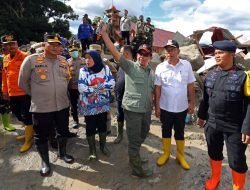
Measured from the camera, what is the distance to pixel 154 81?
4.07m

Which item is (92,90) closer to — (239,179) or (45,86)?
(45,86)

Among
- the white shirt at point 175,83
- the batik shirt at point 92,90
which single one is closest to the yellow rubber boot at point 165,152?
the white shirt at point 175,83

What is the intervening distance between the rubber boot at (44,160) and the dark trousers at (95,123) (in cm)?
74

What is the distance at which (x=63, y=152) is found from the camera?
464 centimetres

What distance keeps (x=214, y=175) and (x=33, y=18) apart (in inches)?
735

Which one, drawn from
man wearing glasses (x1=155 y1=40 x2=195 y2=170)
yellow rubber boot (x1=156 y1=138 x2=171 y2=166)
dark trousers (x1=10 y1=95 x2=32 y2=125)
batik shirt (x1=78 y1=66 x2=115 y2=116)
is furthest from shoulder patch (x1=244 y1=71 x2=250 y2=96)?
dark trousers (x1=10 y1=95 x2=32 y2=125)

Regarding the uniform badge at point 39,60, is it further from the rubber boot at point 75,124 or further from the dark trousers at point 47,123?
the rubber boot at point 75,124

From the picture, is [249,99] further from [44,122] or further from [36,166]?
[36,166]

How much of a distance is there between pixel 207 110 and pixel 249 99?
0.77 meters

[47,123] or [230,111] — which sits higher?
[230,111]

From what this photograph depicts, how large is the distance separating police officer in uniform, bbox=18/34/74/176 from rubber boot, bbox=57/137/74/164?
32 cm

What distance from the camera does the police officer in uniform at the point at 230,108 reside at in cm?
317

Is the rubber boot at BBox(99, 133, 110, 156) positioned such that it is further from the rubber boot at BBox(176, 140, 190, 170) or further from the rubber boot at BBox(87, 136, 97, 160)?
the rubber boot at BBox(176, 140, 190, 170)

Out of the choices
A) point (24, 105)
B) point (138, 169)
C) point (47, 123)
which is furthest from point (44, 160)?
point (138, 169)
